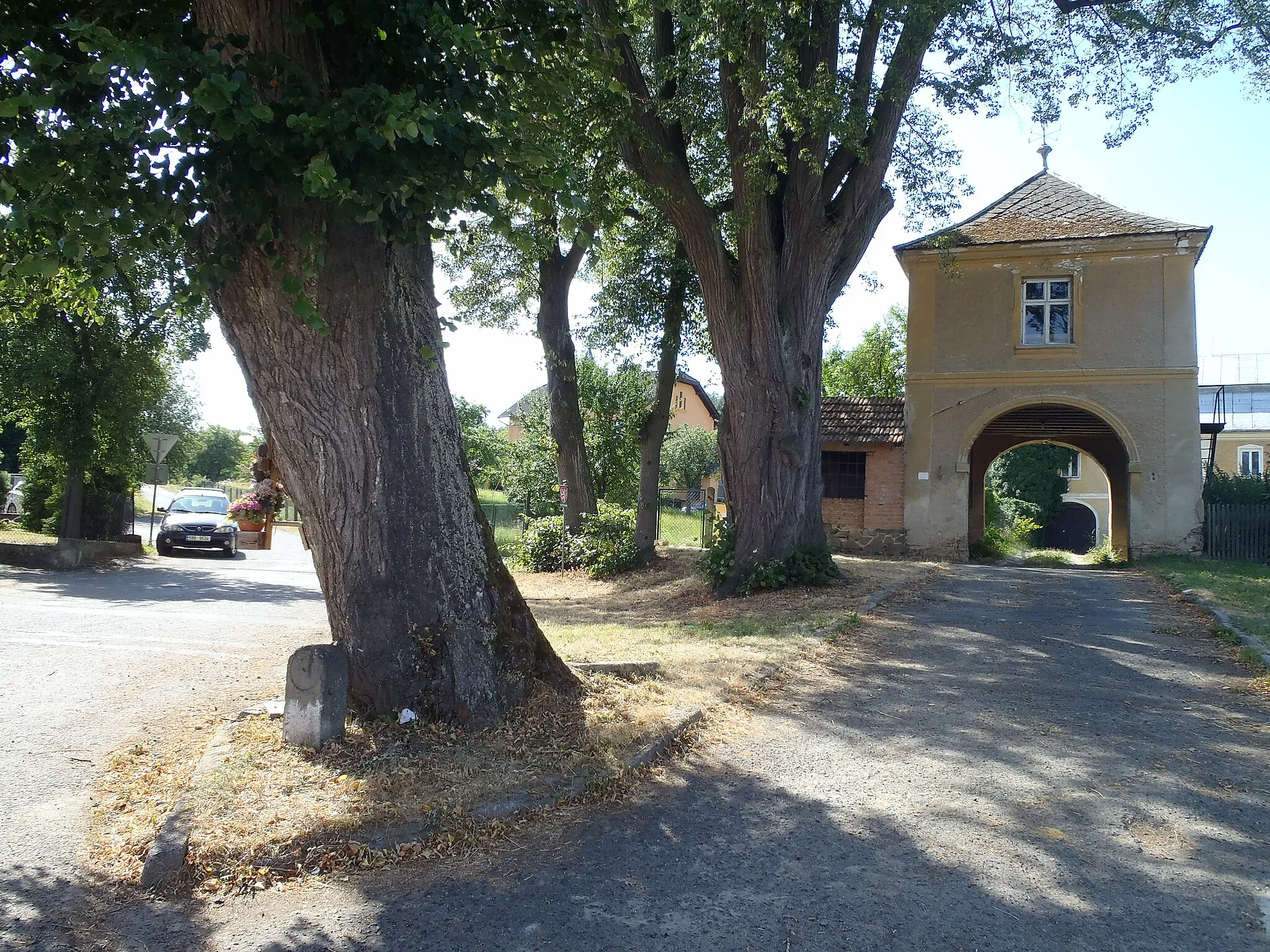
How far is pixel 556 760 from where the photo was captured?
5.00 meters

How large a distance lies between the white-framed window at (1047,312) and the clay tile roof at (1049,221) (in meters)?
1.00

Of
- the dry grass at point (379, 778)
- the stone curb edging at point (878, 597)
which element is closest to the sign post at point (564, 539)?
the stone curb edging at point (878, 597)

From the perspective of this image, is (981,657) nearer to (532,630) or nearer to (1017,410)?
(532,630)

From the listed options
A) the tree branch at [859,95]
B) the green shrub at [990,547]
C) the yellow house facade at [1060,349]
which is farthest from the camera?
the green shrub at [990,547]

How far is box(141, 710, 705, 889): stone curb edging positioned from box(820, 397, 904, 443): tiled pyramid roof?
16.8 meters

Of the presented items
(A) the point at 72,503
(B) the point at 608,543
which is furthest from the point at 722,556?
(A) the point at 72,503

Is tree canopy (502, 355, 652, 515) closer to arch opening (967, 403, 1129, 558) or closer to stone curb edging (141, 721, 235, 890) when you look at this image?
arch opening (967, 403, 1129, 558)

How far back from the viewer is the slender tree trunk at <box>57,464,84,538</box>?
1903 cm

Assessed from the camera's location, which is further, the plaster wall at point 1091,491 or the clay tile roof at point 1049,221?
the plaster wall at point 1091,491

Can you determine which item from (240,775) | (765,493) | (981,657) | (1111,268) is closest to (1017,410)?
(1111,268)

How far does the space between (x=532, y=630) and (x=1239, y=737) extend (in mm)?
4483

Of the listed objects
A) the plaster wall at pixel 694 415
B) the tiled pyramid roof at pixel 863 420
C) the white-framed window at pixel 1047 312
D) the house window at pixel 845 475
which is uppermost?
the plaster wall at pixel 694 415

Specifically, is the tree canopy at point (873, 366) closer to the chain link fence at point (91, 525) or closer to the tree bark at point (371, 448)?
the chain link fence at point (91, 525)

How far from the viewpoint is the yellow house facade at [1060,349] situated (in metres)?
19.7
